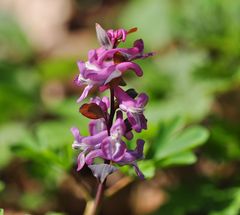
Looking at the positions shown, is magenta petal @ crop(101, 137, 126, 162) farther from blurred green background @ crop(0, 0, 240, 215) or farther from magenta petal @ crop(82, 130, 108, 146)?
blurred green background @ crop(0, 0, 240, 215)

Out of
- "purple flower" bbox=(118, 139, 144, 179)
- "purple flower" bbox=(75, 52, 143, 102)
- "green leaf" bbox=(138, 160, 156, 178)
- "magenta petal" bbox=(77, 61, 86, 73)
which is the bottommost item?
"green leaf" bbox=(138, 160, 156, 178)

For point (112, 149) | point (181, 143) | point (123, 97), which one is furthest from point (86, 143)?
point (181, 143)

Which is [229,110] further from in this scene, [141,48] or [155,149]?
[141,48]

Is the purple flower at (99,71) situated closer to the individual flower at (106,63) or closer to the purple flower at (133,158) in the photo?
the individual flower at (106,63)

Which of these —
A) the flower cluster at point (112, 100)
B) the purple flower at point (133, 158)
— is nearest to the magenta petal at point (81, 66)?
the flower cluster at point (112, 100)

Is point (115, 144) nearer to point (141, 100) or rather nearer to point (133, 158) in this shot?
point (133, 158)

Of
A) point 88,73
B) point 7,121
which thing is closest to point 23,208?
point 7,121

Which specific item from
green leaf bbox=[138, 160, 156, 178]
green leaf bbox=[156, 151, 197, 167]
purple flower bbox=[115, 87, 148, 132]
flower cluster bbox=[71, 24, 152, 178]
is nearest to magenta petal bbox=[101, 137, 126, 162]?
flower cluster bbox=[71, 24, 152, 178]
